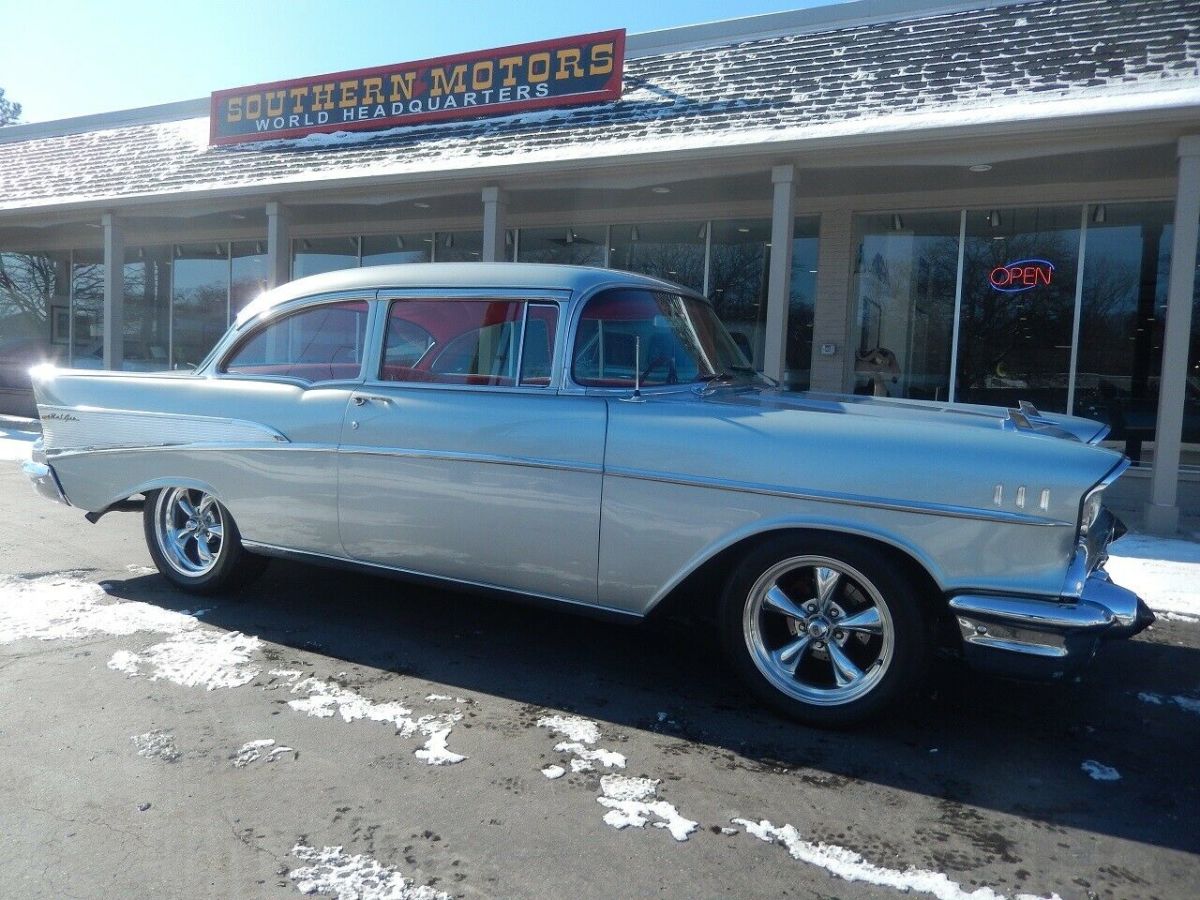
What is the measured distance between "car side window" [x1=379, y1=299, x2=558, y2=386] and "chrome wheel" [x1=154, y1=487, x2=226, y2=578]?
1.43 m

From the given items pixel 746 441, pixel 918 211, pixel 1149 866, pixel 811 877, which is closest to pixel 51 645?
pixel 746 441

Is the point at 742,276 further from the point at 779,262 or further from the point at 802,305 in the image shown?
the point at 779,262

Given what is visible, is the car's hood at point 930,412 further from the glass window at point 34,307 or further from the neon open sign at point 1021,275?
the glass window at point 34,307

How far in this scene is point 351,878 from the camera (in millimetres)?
2539

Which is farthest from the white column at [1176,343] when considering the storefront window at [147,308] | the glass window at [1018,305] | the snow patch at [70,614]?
the storefront window at [147,308]

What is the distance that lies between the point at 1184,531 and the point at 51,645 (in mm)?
8484

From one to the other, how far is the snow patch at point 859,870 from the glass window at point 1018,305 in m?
9.01

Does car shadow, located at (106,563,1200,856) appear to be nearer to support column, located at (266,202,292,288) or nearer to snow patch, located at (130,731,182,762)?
snow patch, located at (130,731,182,762)

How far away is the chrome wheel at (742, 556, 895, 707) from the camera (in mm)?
3516

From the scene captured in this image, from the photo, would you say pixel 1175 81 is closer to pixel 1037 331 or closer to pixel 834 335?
pixel 1037 331

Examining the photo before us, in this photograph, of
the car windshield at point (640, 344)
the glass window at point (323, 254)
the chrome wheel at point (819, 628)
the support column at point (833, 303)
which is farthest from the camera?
the glass window at point (323, 254)

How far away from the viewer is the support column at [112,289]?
48.3ft

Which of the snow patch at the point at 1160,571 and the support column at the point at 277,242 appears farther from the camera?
the support column at the point at 277,242

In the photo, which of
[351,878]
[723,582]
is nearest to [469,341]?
[723,582]
